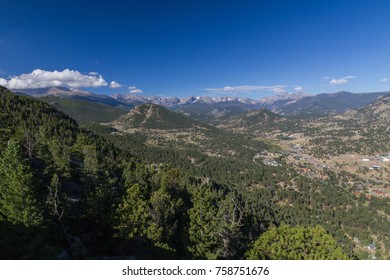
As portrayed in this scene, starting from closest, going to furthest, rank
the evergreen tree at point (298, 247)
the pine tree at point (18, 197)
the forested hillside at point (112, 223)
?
the evergreen tree at point (298, 247) → the forested hillside at point (112, 223) → the pine tree at point (18, 197)

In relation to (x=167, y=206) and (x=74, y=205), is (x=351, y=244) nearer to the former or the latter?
(x=167, y=206)

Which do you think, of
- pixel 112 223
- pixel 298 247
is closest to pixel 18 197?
pixel 112 223

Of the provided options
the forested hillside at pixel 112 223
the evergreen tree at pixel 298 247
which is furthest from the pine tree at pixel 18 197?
the evergreen tree at pixel 298 247

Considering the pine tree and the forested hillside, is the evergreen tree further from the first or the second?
the pine tree

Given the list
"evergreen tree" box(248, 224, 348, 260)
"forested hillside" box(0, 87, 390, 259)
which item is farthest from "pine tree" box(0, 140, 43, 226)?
"evergreen tree" box(248, 224, 348, 260)

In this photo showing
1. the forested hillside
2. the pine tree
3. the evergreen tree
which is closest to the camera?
the evergreen tree

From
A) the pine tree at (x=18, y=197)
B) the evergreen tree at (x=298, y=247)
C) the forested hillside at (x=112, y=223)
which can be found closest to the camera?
the evergreen tree at (x=298, y=247)

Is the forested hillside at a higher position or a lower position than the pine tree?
lower

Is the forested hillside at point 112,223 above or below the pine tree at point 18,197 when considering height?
below

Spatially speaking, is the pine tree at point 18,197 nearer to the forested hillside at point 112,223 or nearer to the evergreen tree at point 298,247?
the forested hillside at point 112,223
